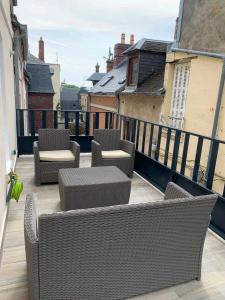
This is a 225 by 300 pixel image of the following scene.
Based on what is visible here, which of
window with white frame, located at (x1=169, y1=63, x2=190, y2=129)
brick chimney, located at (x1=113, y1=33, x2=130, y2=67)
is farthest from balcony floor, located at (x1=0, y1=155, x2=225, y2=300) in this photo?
brick chimney, located at (x1=113, y1=33, x2=130, y2=67)

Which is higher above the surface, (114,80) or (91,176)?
(114,80)

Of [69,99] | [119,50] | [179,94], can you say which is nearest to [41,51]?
[119,50]

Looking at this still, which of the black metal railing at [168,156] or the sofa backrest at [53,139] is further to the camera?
the sofa backrest at [53,139]

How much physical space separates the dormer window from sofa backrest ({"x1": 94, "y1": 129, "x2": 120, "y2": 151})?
603 cm

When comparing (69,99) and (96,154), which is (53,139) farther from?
(69,99)

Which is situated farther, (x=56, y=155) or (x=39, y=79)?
(x=39, y=79)

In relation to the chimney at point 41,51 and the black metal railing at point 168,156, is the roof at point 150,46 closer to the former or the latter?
the black metal railing at point 168,156

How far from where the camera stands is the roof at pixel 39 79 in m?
12.5

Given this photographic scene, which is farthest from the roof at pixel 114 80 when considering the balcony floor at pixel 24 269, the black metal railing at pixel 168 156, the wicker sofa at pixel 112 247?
the wicker sofa at pixel 112 247

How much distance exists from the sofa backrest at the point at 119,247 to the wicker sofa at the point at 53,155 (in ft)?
7.33

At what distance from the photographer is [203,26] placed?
22.7ft

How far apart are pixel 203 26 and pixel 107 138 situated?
5.08 metres

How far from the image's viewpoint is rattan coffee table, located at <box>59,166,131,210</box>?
254 cm

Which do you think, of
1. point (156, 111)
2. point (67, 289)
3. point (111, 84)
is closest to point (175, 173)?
point (67, 289)
